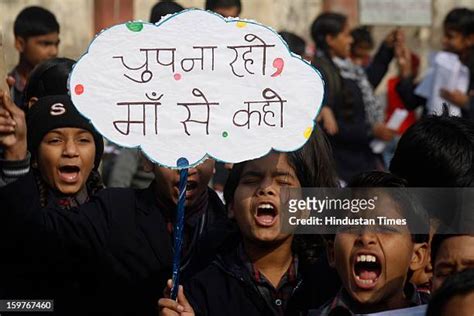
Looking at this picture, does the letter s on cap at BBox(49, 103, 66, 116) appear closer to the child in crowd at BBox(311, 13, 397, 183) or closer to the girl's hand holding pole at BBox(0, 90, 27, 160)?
the girl's hand holding pole at BBox(0, 90, 27, 160)

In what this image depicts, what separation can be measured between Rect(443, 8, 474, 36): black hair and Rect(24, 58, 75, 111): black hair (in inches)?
137

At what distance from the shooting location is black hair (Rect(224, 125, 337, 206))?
493 cm

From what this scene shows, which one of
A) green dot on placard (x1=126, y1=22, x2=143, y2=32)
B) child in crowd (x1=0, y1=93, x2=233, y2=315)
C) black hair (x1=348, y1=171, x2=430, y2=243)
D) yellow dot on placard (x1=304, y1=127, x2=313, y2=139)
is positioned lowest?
child in crowd (x1=0, y1=93, x2=233, y2=315)

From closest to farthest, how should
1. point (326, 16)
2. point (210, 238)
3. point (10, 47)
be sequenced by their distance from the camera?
point (210, 238) → point (10, 47) → point (326, 16)

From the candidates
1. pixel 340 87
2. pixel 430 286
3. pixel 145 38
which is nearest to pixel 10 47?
pixel 340 87

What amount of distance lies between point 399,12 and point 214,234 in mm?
3601

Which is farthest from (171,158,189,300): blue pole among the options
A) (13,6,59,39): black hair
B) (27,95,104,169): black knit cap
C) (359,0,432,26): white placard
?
(359,0,432,26): white placard

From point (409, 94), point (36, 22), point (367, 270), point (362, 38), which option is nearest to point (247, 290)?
point (367, 270)

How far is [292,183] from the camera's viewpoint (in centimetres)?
489

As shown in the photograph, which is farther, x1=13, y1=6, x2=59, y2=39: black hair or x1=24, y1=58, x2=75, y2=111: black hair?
x1=13, y1=6, x2=59, y2=39: black hair

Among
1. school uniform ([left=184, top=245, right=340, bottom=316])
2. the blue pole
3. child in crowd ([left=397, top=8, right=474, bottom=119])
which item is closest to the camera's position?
the blue pole

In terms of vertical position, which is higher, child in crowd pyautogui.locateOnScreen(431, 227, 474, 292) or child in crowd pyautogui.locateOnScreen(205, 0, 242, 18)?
child in crowd pyautogui.locateOnScreen(205, 0, 242, 18)

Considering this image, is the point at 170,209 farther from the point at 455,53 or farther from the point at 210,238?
the point at 455,53

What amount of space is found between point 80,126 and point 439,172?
1.14 meters
